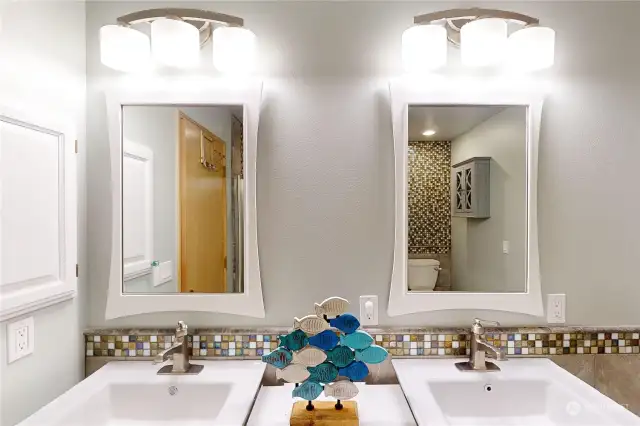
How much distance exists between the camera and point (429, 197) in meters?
1.53

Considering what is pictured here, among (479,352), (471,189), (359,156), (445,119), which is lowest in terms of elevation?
(479,352)

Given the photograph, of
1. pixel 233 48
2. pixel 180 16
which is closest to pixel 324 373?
pixel 233 48

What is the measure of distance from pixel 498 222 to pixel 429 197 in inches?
10.4

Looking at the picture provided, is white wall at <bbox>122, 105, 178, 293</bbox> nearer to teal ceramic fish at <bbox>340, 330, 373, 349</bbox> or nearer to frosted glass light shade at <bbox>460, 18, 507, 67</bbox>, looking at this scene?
teal ceramic fish at <bbox>340, 330, 373, 349</bbox>

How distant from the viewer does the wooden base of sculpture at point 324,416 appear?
1117 mm

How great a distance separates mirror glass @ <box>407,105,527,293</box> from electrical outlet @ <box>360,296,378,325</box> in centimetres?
15

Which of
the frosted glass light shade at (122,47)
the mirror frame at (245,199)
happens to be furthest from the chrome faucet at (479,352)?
the frosted glass light shade at (122,47)

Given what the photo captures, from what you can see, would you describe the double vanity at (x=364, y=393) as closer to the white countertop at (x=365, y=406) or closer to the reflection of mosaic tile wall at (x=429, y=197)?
the white countertop at (x=365, y=406)

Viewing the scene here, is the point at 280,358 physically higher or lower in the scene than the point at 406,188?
lower

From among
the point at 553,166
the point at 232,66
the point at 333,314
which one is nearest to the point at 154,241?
the point at 232,66

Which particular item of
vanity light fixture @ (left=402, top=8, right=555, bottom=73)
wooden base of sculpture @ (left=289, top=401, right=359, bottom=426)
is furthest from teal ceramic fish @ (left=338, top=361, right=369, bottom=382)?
vanity light fixture @ (left=402, top=8, right=555, bottom=73)

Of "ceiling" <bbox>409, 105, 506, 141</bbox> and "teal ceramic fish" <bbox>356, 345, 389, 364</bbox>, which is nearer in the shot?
"teal ceramic fish" <bbox>356, 345, 389, 364</bbox>

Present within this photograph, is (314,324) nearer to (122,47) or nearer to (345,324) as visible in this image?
(345,324)

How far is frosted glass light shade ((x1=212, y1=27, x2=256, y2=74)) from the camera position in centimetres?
146
